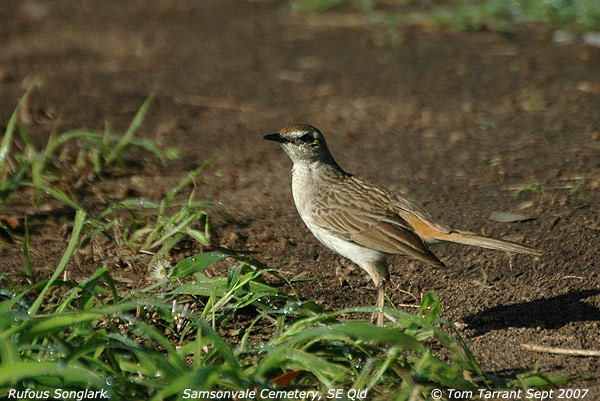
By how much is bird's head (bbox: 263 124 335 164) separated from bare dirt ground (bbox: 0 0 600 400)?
0.74m

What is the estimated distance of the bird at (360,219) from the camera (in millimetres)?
5066

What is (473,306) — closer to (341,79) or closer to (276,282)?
(276,282)

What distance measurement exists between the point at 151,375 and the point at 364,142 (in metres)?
5.19

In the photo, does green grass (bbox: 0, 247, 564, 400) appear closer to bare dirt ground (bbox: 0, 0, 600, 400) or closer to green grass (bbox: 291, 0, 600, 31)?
bare dirt ground (bbox: 0, 0, 600, 400)

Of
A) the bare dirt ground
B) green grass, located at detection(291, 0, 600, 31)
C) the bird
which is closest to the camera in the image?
the bird

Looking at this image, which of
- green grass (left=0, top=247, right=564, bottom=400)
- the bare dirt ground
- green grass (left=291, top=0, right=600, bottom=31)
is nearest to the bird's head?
the bare dirt ground

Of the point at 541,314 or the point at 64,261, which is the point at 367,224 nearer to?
the point at 541,314

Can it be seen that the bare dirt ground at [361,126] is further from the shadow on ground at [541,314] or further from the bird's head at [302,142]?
the bird's head at [302,142]

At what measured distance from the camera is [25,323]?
362 cm

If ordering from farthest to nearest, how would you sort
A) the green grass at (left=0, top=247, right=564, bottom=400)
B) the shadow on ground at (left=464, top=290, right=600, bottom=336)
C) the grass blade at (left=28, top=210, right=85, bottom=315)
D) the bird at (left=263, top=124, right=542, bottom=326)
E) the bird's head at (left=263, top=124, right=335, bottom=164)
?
the bird's head at (left=263, top=124, right=335, bottom=164) < the bird at (left=263, top=124, right=542, bottom=326) < the shadow on ground at (left=464, top=290, right=600, bottom=336) < the grass blade at (left=28, top=210, right=85, bottom=315) < the green grass at (left=0, top=247, right=564, bottom=400)

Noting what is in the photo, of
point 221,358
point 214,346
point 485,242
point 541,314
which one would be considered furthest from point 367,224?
point 214,346

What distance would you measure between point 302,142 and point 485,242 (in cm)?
176

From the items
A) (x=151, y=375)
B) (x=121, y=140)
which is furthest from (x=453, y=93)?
Result: (x=151, y=375)

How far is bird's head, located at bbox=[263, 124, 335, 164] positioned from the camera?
5.85 meters
